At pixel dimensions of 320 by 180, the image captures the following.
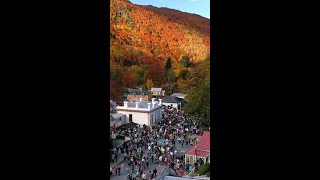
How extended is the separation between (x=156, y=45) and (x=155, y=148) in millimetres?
25213

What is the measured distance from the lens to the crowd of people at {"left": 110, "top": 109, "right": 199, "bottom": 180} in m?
10.6

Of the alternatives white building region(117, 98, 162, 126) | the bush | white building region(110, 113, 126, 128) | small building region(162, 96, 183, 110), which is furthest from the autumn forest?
the bush

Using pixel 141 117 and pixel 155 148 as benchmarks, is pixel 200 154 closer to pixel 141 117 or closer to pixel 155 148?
pixel 155 148

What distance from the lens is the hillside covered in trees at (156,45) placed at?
100 feet

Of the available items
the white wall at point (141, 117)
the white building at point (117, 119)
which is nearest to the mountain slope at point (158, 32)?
the white wall at point (141, 117)

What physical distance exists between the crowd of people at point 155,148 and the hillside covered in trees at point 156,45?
1065 centimetres

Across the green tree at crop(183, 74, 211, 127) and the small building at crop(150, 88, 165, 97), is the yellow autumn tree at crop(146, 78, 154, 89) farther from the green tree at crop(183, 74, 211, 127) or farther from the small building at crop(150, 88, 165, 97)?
the green tree at crop(183, 74, 211, 127)

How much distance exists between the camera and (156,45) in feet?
121

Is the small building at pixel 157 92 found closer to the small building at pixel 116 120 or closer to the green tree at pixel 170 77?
the green tree at pixel 170 77

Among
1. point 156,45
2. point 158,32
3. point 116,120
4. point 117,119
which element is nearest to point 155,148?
point 116,120
